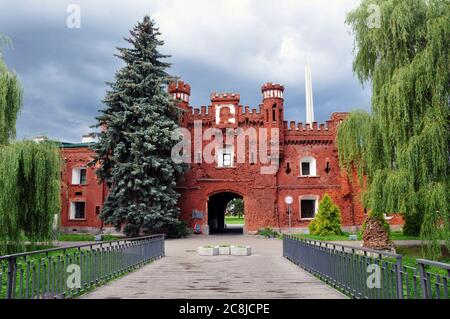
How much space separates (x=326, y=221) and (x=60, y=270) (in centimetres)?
2148

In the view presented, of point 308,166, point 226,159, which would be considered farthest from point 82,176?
point 308,166

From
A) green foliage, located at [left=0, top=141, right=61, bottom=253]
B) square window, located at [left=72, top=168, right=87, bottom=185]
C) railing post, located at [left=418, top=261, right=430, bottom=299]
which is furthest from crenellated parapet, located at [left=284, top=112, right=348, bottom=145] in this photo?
railing post, located at [left=418, top=261, right=430, bottom=299]

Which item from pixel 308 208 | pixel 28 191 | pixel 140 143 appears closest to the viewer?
pixel 28 191

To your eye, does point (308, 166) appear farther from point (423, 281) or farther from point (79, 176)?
point (423, 281)

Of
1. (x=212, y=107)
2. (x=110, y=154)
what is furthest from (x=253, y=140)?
(x=110, y=154)

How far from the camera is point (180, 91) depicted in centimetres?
3053

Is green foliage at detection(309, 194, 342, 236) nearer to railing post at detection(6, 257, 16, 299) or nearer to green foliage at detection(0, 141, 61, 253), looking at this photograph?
green foliage at detection(0, 141, 61, 253)

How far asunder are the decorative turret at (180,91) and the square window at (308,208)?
11.7 meters

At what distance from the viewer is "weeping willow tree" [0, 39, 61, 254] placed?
13406mm

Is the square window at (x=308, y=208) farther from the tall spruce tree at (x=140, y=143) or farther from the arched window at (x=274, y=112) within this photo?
the tall spruce tree at (x=140, y=143)

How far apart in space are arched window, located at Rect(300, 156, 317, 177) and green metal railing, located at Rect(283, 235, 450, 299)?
20834 millimetres

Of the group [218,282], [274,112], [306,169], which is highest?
[274,112]

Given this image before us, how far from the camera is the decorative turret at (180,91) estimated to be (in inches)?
1196

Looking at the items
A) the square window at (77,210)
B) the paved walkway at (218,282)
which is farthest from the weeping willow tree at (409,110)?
the square window at (77,210)
